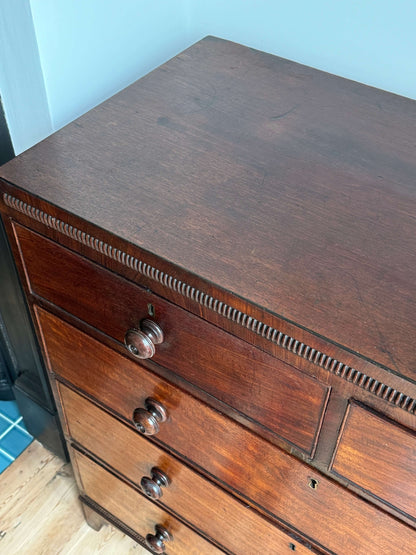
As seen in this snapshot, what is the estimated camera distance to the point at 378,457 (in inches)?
21.5

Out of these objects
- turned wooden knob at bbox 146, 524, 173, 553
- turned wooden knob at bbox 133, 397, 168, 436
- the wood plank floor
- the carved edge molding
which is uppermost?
the carved edge molding

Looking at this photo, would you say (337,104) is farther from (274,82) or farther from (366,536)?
(366,536)

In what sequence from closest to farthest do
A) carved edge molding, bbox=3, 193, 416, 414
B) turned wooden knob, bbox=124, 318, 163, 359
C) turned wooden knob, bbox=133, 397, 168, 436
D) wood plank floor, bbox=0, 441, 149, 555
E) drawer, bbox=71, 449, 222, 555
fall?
carved edge molding, bbox=3, 193, 416, 414
turned wooden knob, bbox=124, 318, 163, 359
turned wooden knob, bbox=133, 397, 168, 436
drawer, bbox=71, 449, 222, 555
wood plank floor, bbox=0, 441, 149, 555

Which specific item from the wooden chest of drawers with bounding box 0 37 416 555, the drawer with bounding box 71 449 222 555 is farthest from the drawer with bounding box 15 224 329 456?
the drawer with bounding box 71 449 222 555

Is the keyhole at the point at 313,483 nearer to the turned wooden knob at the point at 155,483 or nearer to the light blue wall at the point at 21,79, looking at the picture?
the turned wooden knob at the point at 155,483

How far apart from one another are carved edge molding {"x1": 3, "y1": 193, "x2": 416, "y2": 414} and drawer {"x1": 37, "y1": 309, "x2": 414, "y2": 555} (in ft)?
0.57

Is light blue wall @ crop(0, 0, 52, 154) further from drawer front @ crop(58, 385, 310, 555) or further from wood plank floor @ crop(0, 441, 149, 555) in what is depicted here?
wood plank floor @ crop(0, 441, 149, 555)

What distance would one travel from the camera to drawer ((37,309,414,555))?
63 cm

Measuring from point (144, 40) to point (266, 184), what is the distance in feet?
1.28

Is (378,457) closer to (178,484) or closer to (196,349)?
(196,349)

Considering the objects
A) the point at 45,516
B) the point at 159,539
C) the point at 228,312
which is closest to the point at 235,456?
the point at 228,312

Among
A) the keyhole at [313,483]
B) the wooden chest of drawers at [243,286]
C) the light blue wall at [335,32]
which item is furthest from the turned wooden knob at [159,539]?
the light blue wall at [335,32]

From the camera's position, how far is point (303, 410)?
A: 573 millimetres

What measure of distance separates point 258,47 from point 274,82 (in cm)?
13
